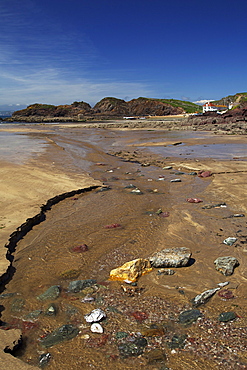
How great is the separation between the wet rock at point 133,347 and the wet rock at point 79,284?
1327 millimetres

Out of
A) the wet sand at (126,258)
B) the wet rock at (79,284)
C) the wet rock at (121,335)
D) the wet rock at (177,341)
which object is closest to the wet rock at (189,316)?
the wet sand at (126,258)

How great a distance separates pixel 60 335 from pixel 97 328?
45cm

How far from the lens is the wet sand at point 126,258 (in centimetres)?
320

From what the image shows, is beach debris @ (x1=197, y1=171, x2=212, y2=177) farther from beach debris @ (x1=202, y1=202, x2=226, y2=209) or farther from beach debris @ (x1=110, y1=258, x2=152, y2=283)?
beach debris @ (x1=110, y1=258, x2=152, y2=283)

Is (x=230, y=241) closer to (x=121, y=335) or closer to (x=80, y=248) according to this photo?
(x=80, y=248)

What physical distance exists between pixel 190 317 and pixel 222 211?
14.5ft

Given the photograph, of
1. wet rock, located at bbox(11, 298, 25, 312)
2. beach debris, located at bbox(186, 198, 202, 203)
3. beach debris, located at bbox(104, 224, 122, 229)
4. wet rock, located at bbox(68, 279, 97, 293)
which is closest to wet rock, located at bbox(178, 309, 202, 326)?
wet rock, located at bbox(68, 279, 97, 293)

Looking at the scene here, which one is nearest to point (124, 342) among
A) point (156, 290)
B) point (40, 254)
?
point (156, 290)

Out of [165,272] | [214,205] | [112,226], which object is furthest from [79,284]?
[214,205]

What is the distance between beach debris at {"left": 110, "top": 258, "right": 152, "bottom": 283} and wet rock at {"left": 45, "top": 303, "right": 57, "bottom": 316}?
3.43ft

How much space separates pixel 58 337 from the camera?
11.2ft

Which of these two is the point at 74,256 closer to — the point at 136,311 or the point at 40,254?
the point at 40,254

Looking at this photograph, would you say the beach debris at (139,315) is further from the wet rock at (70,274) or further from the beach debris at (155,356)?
the wet rock at (70,274)

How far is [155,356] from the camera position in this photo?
3096 mm
